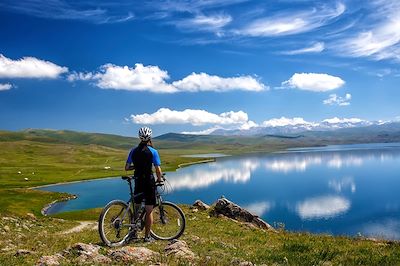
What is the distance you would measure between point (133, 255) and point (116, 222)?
333 centimetres

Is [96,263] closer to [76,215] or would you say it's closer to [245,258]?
[245,258]

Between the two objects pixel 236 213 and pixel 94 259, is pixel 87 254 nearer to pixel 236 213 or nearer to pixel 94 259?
pixel 94 259

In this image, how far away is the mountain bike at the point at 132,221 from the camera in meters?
14.5

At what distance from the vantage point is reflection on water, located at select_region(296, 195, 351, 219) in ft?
263

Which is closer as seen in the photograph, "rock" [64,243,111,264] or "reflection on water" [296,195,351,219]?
"rock" [64,243,111,264]

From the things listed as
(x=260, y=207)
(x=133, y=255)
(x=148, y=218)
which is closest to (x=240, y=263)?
(x=133, y=255)

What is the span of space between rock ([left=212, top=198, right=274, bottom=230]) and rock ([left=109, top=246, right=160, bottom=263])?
78.7 feet

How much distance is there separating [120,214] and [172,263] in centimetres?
452

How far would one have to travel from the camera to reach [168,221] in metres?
15.7

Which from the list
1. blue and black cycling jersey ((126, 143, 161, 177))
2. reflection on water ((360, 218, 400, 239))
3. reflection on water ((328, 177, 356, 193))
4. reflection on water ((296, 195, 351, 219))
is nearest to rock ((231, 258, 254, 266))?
blue and black cycling jersey ((126, 143, 161, 177))

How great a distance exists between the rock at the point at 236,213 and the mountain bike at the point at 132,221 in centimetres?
2021

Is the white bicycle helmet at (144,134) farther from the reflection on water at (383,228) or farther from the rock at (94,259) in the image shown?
the reflection on water at (383,228)

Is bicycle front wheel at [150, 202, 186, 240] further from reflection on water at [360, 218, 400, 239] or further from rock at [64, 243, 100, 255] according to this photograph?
reflection on water at [360, 218, 400, 239]

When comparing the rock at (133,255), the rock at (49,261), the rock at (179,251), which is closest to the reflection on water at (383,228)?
the rock at (179,251)
